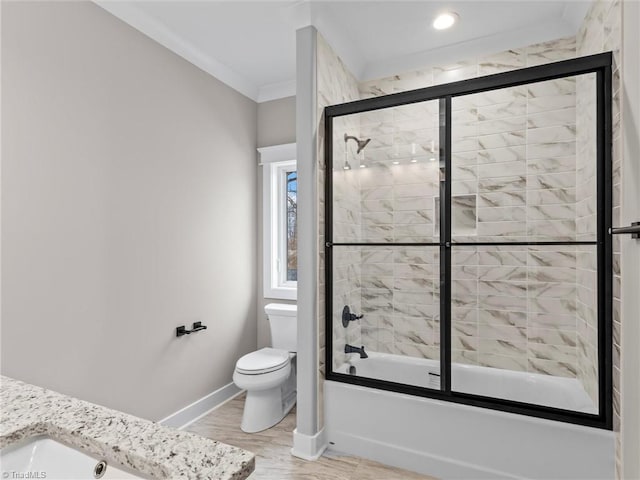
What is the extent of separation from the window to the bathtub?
1199mm

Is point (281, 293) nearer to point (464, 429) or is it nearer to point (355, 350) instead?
point (355, 350)

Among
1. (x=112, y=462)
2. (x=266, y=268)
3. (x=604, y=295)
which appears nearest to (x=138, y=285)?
(x=266, y=268)

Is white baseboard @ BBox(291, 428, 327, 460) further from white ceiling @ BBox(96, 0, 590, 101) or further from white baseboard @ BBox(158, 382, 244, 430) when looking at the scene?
white ceiling @ BBox(96, 0, 590, 101)

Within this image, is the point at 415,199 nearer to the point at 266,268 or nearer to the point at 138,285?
the point at 266,268

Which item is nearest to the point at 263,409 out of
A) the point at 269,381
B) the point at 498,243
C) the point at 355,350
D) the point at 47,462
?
the point at 269,381

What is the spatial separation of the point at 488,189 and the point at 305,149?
1.15 m

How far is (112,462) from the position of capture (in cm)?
75

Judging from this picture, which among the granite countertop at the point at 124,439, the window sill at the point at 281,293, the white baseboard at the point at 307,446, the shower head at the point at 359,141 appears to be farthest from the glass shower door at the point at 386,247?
the granite countertop at the point at 124,439

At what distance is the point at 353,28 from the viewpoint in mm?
2291

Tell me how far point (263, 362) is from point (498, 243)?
174 centimetres

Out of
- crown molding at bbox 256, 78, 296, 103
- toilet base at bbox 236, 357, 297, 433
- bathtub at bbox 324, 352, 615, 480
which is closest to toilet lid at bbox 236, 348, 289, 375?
toilet base at bbox 236, 357, 297, 433

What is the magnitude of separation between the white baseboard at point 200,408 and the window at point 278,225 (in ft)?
2.75

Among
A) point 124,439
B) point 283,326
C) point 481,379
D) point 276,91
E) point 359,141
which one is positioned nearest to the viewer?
point 124,439

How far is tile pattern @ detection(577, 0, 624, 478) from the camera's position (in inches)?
59.5
